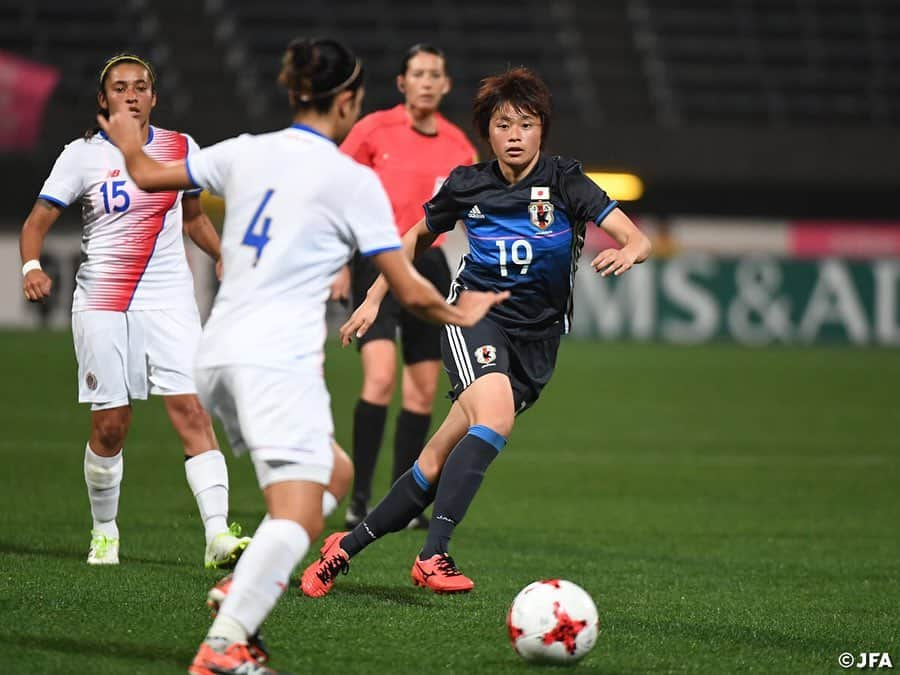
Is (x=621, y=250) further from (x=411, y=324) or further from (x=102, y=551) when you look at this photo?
(x=411, y=324)

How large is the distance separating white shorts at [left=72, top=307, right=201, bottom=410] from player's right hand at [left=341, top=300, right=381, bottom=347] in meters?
1.05

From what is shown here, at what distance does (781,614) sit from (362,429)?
9.69ft

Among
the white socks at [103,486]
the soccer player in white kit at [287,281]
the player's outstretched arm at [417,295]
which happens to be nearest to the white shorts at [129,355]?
the white socks at [103,486]

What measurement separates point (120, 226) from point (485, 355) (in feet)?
5.49

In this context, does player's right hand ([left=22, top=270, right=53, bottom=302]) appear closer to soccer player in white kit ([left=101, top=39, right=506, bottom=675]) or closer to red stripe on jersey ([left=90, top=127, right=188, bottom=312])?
red stripe on jersey ([left=90, top=127, right=188, bottom=312])

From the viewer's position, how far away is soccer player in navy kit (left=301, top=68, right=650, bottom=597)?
563 cm

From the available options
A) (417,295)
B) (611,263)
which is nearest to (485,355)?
(611,263)

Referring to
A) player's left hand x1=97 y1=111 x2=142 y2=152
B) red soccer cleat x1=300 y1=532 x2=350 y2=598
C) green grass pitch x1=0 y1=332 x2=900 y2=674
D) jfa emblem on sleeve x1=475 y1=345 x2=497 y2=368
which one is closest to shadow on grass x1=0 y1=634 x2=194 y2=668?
green grass pitch x1=0 y1=332 x2=900 y2=674

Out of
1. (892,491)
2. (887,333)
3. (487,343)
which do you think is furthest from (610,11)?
(487,343)

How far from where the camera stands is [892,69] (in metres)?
26.3

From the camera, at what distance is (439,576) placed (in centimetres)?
555

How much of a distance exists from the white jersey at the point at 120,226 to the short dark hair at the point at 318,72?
2.00 m

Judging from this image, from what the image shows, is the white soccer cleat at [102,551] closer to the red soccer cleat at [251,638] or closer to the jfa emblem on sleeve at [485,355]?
the jfa emblem on sleeve at [485,355]

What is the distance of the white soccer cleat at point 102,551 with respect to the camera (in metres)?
6.20
